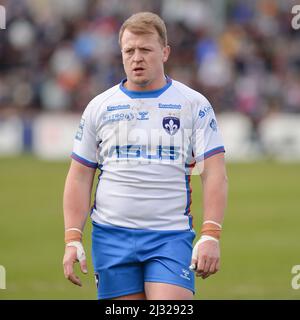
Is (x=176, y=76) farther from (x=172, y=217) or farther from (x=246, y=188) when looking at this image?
(x=172, y=217)

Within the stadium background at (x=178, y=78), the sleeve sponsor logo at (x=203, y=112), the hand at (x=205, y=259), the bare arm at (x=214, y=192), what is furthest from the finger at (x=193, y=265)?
the stadium background at (x=178, y=78)

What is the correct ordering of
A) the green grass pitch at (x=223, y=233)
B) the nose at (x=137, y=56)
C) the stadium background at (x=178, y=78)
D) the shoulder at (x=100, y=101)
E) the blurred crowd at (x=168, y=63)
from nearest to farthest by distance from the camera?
the nose at (x=137, y=56), the shoulder at (x=100, y=101), the green grass pitch at (x=223, y=233), the stadium background at (x=178, y=78), the blurred crowd at (x=168, y=63)

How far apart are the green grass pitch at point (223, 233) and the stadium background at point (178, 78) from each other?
3.3 inches

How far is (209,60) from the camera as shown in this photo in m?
31.5

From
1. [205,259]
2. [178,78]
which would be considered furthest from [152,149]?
[178,78]

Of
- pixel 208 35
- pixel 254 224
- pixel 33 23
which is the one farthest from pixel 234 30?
pixel 254 224

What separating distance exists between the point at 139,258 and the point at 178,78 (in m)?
24.1

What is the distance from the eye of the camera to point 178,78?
30.7m

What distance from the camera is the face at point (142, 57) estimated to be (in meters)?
6.68

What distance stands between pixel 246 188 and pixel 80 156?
1687cm

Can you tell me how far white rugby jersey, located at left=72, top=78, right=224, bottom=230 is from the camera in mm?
6785

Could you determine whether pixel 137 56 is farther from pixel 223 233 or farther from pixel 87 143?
pixel 223 233

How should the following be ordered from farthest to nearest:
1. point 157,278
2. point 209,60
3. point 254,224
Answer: point 209,60 < point 254,224 < point 157,278

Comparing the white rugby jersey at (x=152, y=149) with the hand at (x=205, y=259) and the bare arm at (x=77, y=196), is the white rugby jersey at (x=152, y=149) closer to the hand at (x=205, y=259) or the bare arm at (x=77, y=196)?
the bare arm at (x=77, y=196)
